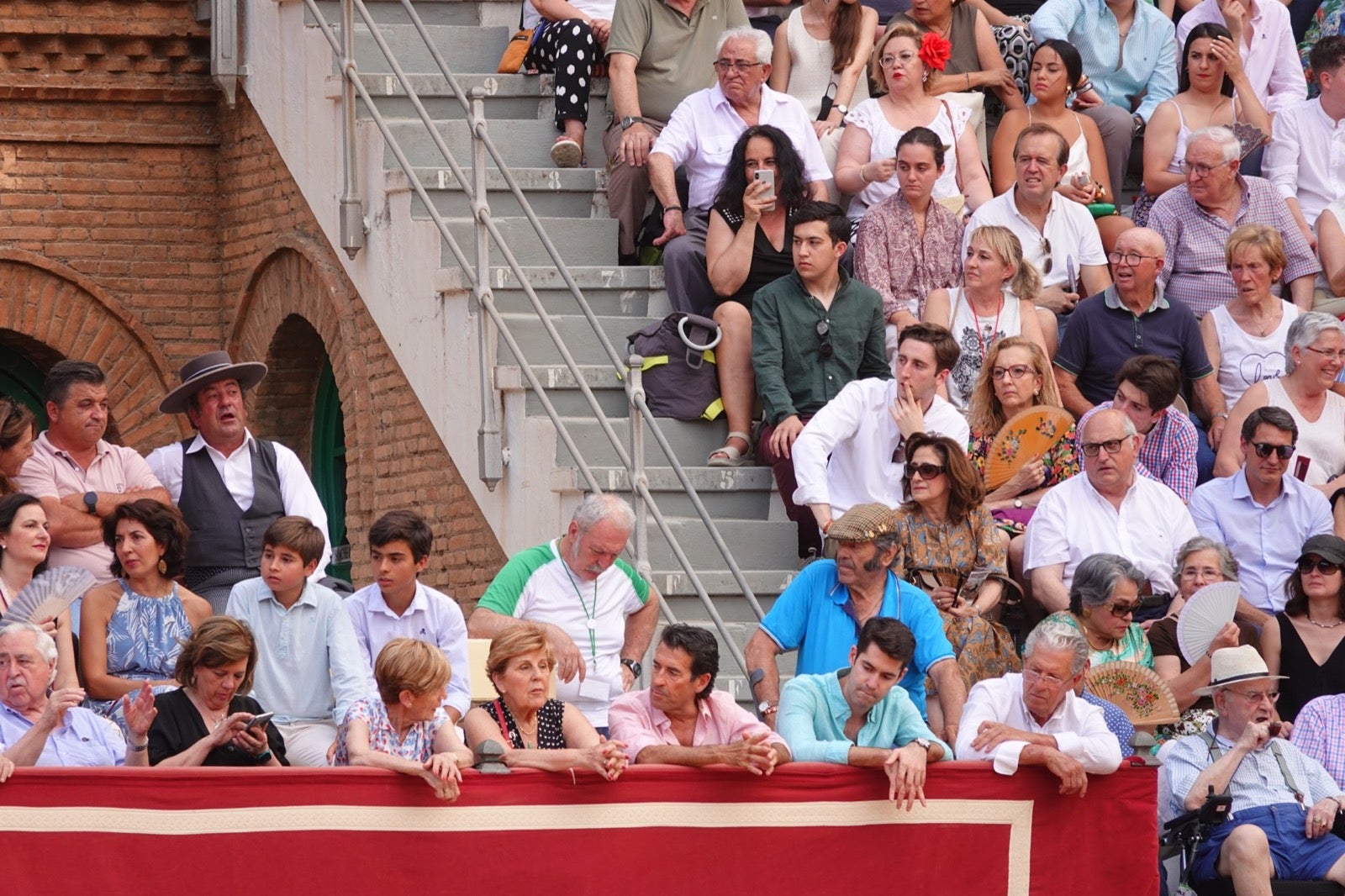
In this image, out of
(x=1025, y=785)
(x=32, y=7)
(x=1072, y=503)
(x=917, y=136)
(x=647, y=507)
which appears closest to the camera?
(x=1025, y=785)

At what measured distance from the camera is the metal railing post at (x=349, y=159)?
11.6 meters

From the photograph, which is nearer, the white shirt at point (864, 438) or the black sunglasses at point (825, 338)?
the white shirt at point (864, 438)

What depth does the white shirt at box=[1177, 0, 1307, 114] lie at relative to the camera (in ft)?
40.9

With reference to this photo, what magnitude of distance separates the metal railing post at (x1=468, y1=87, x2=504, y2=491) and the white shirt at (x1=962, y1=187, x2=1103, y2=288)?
2.21m

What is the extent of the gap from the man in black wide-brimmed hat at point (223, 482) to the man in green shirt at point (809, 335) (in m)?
1.97

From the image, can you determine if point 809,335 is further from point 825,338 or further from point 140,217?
point 140,217

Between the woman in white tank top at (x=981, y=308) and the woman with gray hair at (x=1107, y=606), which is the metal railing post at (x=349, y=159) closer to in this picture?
the woman in white tank top at (x=981, y=308)

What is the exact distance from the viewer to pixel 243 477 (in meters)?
9.01

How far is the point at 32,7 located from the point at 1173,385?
710 centimetres

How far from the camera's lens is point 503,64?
12133 mm

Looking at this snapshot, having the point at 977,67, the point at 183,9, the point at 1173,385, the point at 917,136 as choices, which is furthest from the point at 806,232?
the point at 183,9

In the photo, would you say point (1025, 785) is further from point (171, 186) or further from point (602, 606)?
point (171, 186)

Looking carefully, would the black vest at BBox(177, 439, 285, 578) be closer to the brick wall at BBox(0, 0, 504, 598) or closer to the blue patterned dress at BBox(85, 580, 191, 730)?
the blue patterned dress at BBox(85, 580, 191, 730)

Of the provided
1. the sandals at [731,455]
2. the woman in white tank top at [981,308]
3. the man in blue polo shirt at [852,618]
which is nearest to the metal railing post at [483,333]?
the sandals at [731,455]
